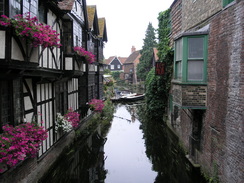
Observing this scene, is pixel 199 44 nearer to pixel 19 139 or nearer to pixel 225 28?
pixel 225 28

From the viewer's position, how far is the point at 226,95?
270 inches

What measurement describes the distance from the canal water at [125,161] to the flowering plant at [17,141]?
2709mm

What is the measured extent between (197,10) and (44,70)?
7.02m

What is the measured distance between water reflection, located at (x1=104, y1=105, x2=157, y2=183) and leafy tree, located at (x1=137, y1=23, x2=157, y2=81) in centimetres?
2931

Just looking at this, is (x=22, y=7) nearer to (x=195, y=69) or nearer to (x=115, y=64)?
(x=195, y=69)

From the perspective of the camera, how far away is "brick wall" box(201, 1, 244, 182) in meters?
6.02

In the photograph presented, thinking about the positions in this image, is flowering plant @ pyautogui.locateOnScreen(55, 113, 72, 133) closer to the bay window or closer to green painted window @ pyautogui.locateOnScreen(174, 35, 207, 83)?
the bay window

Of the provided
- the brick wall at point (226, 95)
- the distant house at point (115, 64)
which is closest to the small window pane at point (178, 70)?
the brick wall at point (226, 95)

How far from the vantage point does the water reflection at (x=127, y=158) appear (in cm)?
932

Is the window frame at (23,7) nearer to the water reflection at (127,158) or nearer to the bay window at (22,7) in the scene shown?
the bay window at (22,7)

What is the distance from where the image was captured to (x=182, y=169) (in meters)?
9.62

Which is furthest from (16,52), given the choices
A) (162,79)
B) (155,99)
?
(155,99)

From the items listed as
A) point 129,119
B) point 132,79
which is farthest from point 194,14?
point 132,79

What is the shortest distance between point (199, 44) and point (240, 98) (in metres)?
3.07
